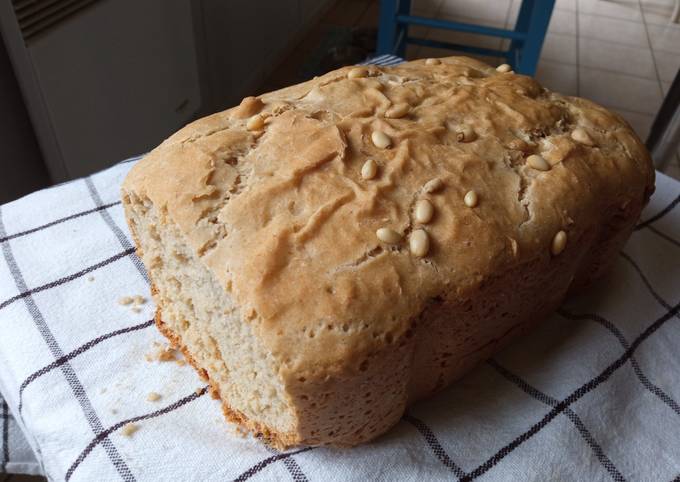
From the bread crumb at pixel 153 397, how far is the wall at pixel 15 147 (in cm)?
145

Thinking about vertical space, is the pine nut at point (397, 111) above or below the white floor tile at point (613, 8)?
above

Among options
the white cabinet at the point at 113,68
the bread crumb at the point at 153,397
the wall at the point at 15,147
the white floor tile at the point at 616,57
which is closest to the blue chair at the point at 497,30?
the white cabinet at the point at 113,68

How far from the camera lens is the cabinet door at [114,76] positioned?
195 centimetres

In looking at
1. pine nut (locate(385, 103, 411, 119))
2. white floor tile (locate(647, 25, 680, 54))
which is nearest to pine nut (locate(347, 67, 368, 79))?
pine nut (locate(385, 103, 411, 119))

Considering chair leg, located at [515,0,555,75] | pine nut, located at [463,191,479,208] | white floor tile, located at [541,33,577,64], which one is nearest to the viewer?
pine nut, located at [463,191,479,208]

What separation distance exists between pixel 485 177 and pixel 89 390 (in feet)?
2.76

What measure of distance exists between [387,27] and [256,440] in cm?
242

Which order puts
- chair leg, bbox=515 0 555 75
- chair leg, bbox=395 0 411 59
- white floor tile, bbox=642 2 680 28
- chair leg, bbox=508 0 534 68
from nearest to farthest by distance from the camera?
1. chair leg, bbox=515 0 555 75
2. chair leg, bbox=508 0 534 68
3. chair leg, bbox=395 0 411 59
4. white floor tile, bbox=642 2 680 28

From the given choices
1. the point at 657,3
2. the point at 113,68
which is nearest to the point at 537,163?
the point at 113,68

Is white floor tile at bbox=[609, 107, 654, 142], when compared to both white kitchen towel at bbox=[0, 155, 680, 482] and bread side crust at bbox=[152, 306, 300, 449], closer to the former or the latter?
white kitchen towel at bbox=[0, 155, 680, 482]

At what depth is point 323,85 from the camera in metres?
1.23

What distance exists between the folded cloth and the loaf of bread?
2.1 inches

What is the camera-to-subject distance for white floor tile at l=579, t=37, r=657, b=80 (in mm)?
4242

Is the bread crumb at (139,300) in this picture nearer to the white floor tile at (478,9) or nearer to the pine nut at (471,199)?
the pine nut at (471,199)
